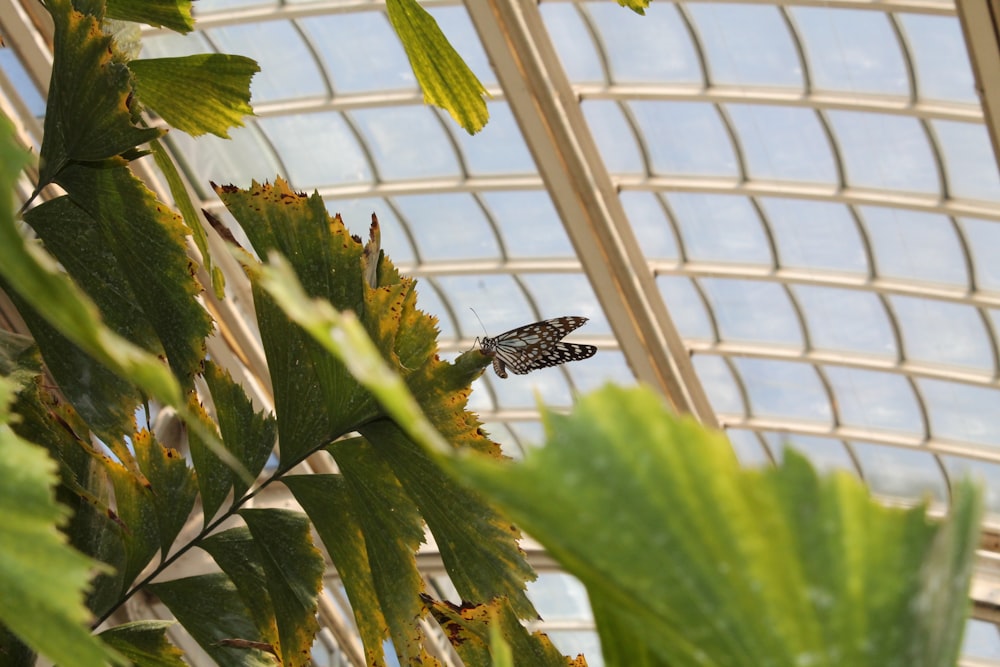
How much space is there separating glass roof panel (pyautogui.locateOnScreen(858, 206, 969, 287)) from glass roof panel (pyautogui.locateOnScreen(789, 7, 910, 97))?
2231 mm

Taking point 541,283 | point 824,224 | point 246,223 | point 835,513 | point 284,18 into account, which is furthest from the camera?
point 541,283

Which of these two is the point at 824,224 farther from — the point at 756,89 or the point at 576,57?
the point at 576,57

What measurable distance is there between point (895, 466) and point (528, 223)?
8.63 m

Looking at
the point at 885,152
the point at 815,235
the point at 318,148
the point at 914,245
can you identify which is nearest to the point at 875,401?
the point at 914,245

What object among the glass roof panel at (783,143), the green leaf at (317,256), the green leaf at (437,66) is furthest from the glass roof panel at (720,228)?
the green leaf at (317,256)

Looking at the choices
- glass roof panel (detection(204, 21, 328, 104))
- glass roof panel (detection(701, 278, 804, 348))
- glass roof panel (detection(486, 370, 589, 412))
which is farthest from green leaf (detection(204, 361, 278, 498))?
glass roof panel (detection(486, 370, 589, 412))

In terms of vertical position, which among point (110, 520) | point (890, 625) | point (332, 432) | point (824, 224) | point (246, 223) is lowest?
point (890, 625)

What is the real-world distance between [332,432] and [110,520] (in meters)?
0.30

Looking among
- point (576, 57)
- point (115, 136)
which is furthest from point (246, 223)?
point (576, 57)

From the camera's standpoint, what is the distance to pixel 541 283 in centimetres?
2066

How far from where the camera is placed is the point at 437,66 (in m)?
1.60

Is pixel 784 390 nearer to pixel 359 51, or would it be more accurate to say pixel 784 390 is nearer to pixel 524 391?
pixel 524 391

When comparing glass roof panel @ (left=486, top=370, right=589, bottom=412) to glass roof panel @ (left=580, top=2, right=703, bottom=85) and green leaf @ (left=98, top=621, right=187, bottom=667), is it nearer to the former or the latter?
glass roof panel @ (left=580, top=2, right=703, bottom=85)

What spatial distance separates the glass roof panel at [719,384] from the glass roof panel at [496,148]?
521 cm
